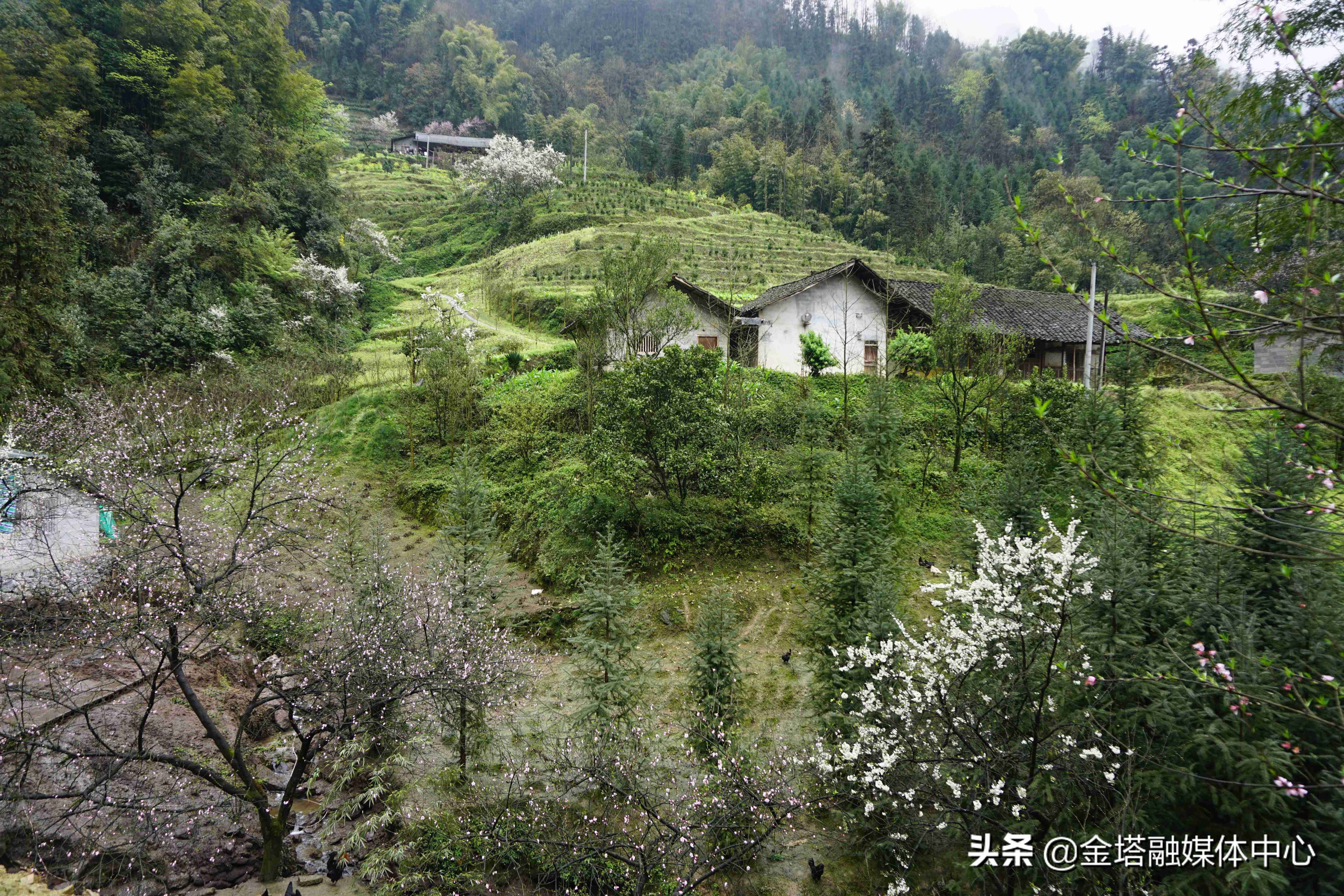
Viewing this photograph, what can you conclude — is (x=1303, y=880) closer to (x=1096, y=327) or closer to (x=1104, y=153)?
(x=1096, y=327)

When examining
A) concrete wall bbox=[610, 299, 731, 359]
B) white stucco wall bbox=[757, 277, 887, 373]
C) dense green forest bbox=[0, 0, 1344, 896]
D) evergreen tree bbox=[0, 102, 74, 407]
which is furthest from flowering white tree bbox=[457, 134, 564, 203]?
evergreen tree bbox=[0, 102, 74, 407]

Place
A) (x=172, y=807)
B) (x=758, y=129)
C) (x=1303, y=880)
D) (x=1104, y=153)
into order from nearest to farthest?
(x=1303, y=880), (x=172, y=807), (x=758, y=129), (x=1104, y=153)

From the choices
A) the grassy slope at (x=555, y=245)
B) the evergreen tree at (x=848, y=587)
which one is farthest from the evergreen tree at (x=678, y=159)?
the evergreen tree at (x=848, y=587)

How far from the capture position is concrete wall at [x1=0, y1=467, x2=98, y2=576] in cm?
1045

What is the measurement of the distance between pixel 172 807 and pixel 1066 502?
14.5 m

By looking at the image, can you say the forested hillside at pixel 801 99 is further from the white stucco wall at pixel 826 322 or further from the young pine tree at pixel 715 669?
the young pine tree at pixel 715 669

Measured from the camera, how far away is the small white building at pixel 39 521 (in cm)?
1029

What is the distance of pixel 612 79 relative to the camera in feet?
359

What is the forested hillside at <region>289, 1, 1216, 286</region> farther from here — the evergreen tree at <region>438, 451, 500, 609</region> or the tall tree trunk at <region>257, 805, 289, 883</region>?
the tall tree trunk at <region>257, 805, 289, 883</region>

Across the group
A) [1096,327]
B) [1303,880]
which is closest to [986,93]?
[1096,327]

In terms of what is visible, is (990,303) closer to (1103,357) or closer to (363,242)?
(1103,357)

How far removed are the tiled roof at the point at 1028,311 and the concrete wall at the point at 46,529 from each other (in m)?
23.4

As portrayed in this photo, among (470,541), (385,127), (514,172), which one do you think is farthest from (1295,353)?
(385,127)

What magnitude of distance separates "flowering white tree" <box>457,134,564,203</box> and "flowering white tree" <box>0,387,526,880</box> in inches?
1744
